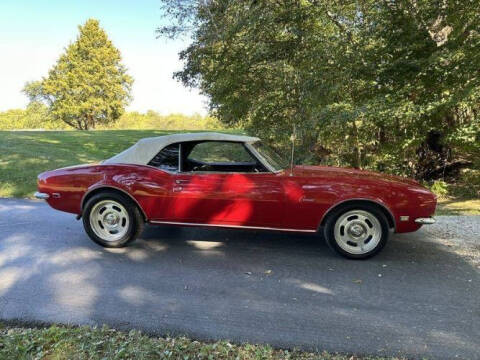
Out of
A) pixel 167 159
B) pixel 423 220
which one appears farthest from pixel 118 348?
pixel 423 220

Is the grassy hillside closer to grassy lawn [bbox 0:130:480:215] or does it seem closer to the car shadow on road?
grassy lawn [bbox 0:130:480:215]

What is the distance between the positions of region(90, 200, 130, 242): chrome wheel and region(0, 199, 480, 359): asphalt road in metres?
0.23

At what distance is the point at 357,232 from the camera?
4.45m

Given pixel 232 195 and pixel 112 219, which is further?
pixel 112 219

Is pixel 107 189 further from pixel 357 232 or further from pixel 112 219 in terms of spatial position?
pixel 357 232

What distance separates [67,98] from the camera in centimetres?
4397

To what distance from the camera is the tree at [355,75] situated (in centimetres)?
808

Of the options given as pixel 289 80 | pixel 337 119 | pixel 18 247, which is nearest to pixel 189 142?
pixel 18 247

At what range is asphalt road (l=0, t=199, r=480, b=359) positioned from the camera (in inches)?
114

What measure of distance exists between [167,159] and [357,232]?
8.11 ft

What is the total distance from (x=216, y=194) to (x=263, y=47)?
6.90m

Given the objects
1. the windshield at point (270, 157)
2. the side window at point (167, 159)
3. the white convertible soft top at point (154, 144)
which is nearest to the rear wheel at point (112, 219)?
the white convertible soft top at point (154, 144)

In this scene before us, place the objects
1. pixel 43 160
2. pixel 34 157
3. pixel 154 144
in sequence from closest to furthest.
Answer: pixel 154 144, pixel 43 160, pixel 34 157

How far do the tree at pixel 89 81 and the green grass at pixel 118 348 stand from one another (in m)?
44.4
